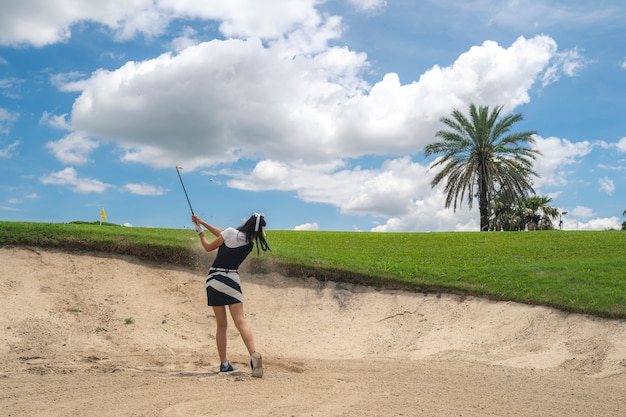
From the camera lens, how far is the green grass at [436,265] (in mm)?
14789

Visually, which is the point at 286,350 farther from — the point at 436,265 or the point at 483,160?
the point at 483,160

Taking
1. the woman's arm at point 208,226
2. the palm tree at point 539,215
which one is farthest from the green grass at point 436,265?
the palm tree at point 539,215

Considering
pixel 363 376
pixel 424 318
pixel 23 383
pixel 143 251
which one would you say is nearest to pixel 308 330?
pixel 424 318

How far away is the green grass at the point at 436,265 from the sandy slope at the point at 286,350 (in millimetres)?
425

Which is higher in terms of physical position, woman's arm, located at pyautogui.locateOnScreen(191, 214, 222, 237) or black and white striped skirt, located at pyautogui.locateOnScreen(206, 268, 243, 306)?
woman's arm, located at pyautogui.locateOnScreen(191, 214, 222, 237)

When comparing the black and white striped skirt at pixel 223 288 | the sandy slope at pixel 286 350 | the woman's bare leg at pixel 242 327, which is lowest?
the sandy slope at pixel 286 350

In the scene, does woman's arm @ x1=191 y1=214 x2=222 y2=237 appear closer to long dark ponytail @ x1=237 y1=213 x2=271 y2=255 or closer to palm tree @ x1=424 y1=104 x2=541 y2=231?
long dark ponytail @ x1=237 y1=213 x2=271 y2=255

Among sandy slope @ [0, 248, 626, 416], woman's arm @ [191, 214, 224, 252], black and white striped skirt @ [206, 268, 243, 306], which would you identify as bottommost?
sandy slope @ [0, 248, 626, 416]

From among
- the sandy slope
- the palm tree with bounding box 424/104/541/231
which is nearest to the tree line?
the palm tree with bounding box 424/104/541/231

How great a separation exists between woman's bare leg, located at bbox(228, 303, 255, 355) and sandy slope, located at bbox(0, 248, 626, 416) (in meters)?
0.60

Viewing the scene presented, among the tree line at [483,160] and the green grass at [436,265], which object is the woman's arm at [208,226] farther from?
the tree line at [483,160]

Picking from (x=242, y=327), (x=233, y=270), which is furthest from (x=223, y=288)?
(x=242, y=327)

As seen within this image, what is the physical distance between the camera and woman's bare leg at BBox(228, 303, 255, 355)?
9.69 m

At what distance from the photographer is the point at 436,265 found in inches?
696
